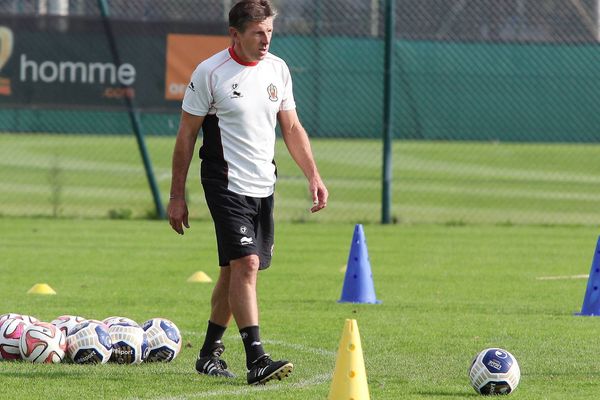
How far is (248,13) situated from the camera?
6859 mm

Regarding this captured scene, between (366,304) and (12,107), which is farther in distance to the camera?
(12,107)

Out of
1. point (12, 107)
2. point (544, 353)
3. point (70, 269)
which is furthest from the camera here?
point (12, 107)

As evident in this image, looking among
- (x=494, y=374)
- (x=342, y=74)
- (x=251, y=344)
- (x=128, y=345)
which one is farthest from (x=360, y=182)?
(x=494, y=374)

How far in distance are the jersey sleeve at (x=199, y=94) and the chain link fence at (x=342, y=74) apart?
10.4 metres

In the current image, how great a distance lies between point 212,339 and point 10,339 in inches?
48.4

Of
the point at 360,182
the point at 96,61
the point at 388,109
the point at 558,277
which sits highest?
the point at 96,61

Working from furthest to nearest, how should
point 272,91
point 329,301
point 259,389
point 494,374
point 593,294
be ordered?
point 329,301
point 593,294
point 272,91
point 259,389
point 494,374

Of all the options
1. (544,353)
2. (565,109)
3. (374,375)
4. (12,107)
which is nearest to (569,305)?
(544,353)

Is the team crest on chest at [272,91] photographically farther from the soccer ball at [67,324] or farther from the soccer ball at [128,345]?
the soccer ball at [67,324]

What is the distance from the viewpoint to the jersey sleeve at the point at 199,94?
6.88m

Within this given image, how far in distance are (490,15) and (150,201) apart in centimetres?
599

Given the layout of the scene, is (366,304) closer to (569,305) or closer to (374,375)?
(569,305)

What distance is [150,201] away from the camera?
2009 centimetres

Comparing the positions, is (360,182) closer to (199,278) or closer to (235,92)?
(199,278)
